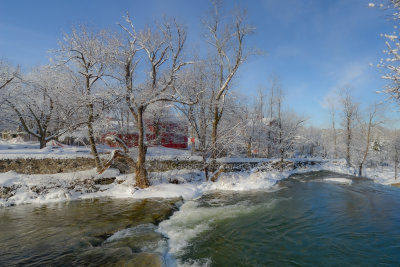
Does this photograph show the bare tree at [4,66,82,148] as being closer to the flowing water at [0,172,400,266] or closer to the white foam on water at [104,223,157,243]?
the flowing water at [0,172,400,266]

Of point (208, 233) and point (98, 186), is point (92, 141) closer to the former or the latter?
point (98, 186)

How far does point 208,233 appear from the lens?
7332mm

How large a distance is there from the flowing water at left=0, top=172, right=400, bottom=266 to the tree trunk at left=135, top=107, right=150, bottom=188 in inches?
88.4

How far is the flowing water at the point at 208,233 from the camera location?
18.4 feet

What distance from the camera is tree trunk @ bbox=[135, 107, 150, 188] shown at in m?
13.2

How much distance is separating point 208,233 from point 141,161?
748 cm

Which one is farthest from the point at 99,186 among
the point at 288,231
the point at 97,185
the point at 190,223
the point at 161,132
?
the point at 288,231

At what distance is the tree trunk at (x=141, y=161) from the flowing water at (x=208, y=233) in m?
2.25

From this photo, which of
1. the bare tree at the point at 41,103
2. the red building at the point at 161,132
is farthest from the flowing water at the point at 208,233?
the bare tree at the point at 41,103

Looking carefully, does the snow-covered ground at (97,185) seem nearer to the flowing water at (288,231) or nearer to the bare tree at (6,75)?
the flowing water at (288,231)

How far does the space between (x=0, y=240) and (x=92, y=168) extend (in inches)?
358

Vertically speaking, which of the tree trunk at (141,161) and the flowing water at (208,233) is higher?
the tree trunk at (141,161)

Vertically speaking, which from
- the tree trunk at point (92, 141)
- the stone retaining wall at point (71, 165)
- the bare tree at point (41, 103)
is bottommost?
the stone retaining wall at point (71, 165)

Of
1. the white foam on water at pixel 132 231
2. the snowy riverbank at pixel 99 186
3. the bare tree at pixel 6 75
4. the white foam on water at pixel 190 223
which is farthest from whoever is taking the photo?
the bare tree at pixel 6 75
